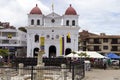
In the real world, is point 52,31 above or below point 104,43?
above

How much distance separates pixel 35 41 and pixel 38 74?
59.7 metres

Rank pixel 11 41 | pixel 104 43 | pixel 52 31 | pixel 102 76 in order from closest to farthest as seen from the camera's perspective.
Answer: pixel 102 76
pixel 52 31
pixel 11 41
pixel 104 43

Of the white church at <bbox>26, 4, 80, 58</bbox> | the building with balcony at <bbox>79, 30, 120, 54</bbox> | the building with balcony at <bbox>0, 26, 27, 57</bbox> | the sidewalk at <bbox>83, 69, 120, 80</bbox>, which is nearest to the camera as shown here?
the sidewalk at <bbox>83, 69, 120, 80</bbox>

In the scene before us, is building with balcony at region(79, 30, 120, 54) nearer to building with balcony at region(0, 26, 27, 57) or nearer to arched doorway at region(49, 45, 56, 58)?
arched doorway at region(49, 45, 56, 58)

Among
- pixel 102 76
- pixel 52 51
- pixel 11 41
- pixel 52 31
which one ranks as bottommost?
pixel 102 76

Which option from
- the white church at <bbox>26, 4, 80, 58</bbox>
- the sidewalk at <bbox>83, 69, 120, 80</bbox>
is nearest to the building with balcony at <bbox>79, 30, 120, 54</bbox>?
the white church at <bbox>26, 4, 80, 58</bbox>

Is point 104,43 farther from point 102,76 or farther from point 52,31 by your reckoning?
point 102,76

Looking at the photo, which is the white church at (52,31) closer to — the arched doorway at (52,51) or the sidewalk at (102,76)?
the arched doorway at (52,51)

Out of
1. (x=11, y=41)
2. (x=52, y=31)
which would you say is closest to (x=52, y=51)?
(x=52, y=31)

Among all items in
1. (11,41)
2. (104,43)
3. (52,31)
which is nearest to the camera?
(52,31)

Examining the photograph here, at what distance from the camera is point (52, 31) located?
84.2 m

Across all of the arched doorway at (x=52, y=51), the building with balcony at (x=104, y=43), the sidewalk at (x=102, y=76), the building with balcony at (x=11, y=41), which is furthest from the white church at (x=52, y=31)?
the sidewalk at (x=102, y=76)

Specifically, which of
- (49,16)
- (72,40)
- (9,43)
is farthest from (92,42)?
(9,43)

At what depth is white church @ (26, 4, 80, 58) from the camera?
8312cm
